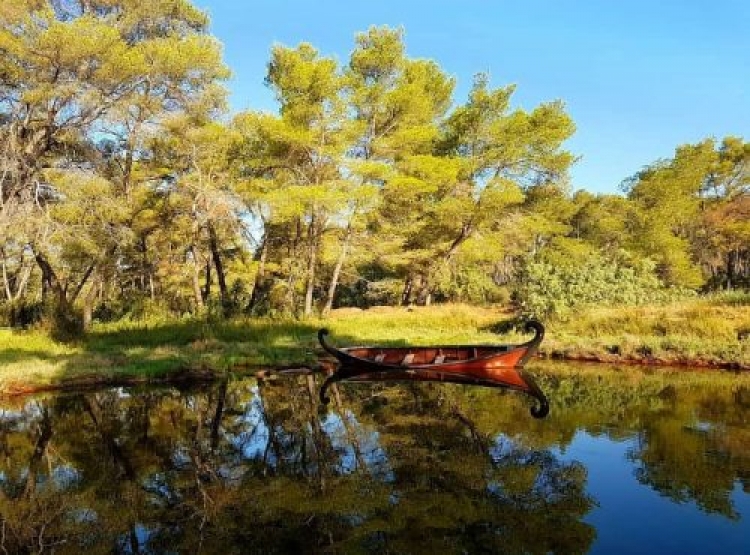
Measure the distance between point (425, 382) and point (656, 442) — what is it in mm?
6459

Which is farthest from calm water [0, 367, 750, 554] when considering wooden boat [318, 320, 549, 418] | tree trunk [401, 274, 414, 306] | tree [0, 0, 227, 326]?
tree trunk [401, 274, 414, 306]

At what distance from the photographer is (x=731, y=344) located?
16.5 metres

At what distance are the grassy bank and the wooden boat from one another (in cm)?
168

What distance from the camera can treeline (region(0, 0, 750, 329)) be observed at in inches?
696

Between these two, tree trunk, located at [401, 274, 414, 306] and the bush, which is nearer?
the bush

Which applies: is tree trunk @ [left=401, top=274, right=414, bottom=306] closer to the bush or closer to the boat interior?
the bush

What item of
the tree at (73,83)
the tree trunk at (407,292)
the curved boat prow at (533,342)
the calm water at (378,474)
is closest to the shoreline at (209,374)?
the calm water at (378,474)

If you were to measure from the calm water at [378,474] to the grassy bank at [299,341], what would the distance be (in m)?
2.30

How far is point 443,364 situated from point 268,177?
1480 cm

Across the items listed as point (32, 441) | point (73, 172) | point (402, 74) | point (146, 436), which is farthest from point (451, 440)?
point (402, 74)

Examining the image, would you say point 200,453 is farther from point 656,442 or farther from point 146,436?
point 656,442

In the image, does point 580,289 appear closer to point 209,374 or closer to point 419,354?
point 419,354

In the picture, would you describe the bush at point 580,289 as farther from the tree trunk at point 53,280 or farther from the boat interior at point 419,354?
the tree trunk at point 53,280

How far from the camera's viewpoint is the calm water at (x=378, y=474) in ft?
19.5
